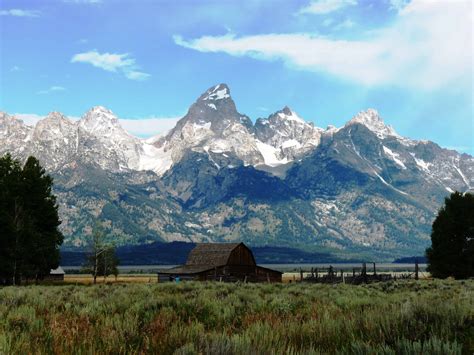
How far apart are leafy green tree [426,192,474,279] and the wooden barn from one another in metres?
31.8

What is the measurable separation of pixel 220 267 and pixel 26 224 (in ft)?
134

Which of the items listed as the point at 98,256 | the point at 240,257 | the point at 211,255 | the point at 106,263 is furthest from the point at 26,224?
the point at 106,263

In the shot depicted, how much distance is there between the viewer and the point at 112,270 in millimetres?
115312

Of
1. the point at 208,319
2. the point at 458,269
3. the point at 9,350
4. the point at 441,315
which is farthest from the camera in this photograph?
the point at 458,269

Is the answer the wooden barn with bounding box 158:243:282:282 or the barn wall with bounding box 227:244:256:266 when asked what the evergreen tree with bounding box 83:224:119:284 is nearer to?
the wooden barn with bounding box 158:243:282:282

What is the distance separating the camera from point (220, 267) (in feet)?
309

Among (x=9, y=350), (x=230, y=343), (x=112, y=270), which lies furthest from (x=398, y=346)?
(x=112, y=270)

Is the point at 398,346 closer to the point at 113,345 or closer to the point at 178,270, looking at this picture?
the point at 113,345

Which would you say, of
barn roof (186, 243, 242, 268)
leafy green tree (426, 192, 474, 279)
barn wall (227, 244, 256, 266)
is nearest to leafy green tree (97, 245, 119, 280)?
barn roof (186, 243, 242, 268)

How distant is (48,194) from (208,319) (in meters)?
57.9

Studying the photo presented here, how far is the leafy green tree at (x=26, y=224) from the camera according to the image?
58.5 meters

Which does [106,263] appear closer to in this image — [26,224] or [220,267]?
[220,267]

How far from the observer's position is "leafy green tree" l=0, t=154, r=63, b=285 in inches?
2304

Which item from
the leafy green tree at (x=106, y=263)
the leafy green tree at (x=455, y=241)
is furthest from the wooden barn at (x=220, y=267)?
the leafy green tree at (x=455, y=241)
